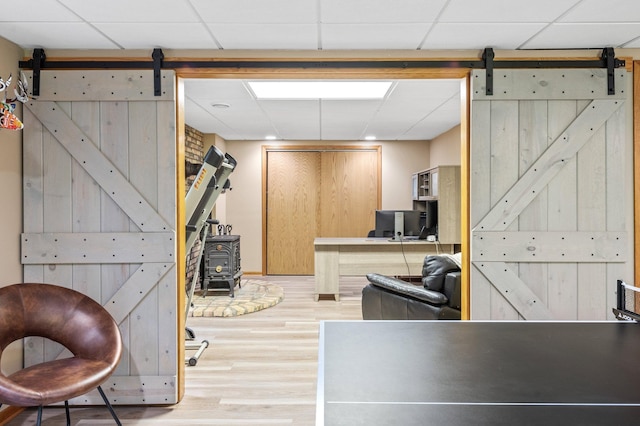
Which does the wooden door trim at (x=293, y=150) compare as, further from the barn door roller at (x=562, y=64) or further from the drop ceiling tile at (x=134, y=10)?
the drop ceiling tile at (x=134, y=10)

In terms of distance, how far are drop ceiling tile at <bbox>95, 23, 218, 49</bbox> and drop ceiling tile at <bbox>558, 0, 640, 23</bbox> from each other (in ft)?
6.26

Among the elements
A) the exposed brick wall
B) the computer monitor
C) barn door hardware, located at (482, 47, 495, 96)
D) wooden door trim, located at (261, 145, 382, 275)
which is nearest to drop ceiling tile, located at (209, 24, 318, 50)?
barn door hardware, located at (482, 47, 495, 96)

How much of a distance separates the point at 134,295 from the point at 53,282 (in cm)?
50

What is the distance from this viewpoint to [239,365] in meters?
3.42

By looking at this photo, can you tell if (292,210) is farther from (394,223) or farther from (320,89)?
(320,89)

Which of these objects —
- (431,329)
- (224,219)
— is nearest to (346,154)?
(224,219)

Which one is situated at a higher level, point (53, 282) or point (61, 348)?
point (53, 282)

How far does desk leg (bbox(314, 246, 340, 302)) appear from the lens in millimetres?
5652

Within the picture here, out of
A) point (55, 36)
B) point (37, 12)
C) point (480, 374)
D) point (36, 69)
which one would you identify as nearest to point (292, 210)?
point (36, 69)

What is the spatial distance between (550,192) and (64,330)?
2889 millimetres

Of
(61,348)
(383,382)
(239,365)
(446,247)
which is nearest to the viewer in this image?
(383,382)

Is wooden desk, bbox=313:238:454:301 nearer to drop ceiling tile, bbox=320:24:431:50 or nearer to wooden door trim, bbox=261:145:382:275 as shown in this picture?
wooden door trim, bbox=261:145:382:275

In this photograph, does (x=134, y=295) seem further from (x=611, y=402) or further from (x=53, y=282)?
(x=611, y=402)

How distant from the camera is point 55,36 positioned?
251 centimetres
